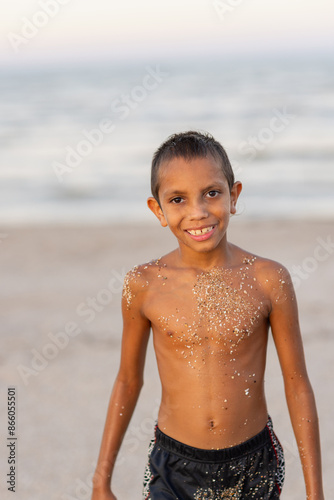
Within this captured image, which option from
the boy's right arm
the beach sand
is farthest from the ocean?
the boy's right arm

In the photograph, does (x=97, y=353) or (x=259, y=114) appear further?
(x=259, y=114)

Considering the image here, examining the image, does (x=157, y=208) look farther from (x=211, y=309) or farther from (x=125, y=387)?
(x=125, y=387)

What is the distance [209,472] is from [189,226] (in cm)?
85

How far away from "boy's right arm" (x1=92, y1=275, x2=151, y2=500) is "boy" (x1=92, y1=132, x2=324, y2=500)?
0.21ft

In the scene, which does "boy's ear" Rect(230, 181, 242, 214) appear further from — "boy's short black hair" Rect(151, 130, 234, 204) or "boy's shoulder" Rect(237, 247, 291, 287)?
"boy's shoulder" Rect(237, 247, 291, 287)

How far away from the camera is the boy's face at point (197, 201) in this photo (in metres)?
2.24

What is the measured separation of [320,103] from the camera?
26312 mm

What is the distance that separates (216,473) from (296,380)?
424 millimetres

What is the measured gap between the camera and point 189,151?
2.29 m

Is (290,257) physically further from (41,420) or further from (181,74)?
(181,74)

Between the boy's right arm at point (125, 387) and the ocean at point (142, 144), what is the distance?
23.9 ft

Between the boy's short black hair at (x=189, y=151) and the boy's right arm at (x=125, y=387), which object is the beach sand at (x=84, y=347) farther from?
the boy's short black hair at (x=189, y=151)

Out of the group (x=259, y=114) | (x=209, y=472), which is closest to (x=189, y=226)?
(x=209, y=472)

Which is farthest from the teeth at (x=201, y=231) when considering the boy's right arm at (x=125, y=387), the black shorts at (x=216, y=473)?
the black shorts at (x=216, y=473)
